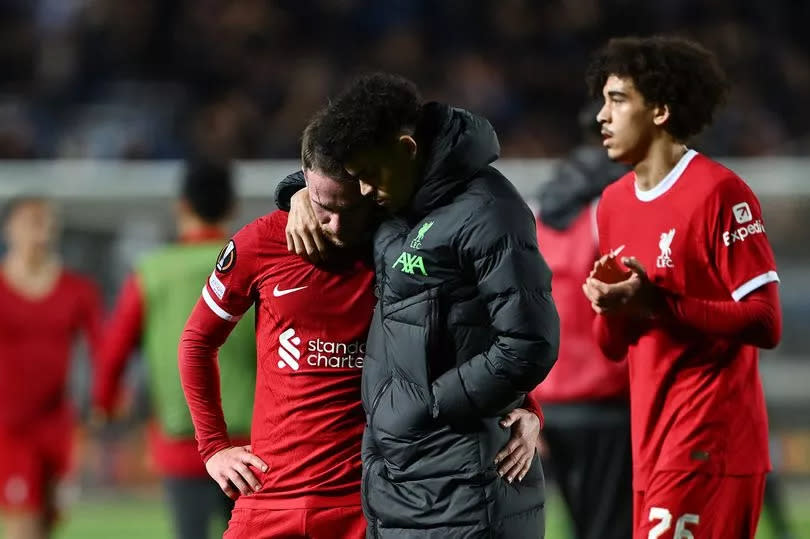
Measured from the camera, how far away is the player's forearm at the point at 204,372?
389cm

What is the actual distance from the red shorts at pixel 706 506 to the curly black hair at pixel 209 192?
282 cm

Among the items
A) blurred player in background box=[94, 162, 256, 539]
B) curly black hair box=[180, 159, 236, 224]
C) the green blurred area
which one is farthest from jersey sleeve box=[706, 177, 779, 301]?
the green blurred area

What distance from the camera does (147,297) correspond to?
249 inches

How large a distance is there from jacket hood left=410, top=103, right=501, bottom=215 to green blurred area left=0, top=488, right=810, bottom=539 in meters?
5.44

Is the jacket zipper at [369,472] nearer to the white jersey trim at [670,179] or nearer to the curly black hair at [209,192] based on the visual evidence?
the white jersey trim at [670,179]

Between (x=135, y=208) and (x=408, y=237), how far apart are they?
7720 mm

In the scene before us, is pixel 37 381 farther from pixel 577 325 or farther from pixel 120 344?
pixel 577 325

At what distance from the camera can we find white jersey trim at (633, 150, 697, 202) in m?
4.16

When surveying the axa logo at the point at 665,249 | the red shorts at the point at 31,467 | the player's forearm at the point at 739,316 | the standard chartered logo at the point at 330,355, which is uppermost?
the axa logo at the point at 665,249

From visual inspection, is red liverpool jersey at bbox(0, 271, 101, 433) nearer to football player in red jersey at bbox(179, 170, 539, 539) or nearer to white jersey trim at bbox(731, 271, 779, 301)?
football player in red jersey at bbox(179, 170, 539, 539)

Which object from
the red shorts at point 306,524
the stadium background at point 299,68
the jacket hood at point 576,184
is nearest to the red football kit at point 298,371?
the red shorts at point 306,524

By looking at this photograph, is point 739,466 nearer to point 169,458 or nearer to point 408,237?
point 408,237

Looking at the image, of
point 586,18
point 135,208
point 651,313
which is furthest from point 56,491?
point 586,18

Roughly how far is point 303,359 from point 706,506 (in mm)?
1218
